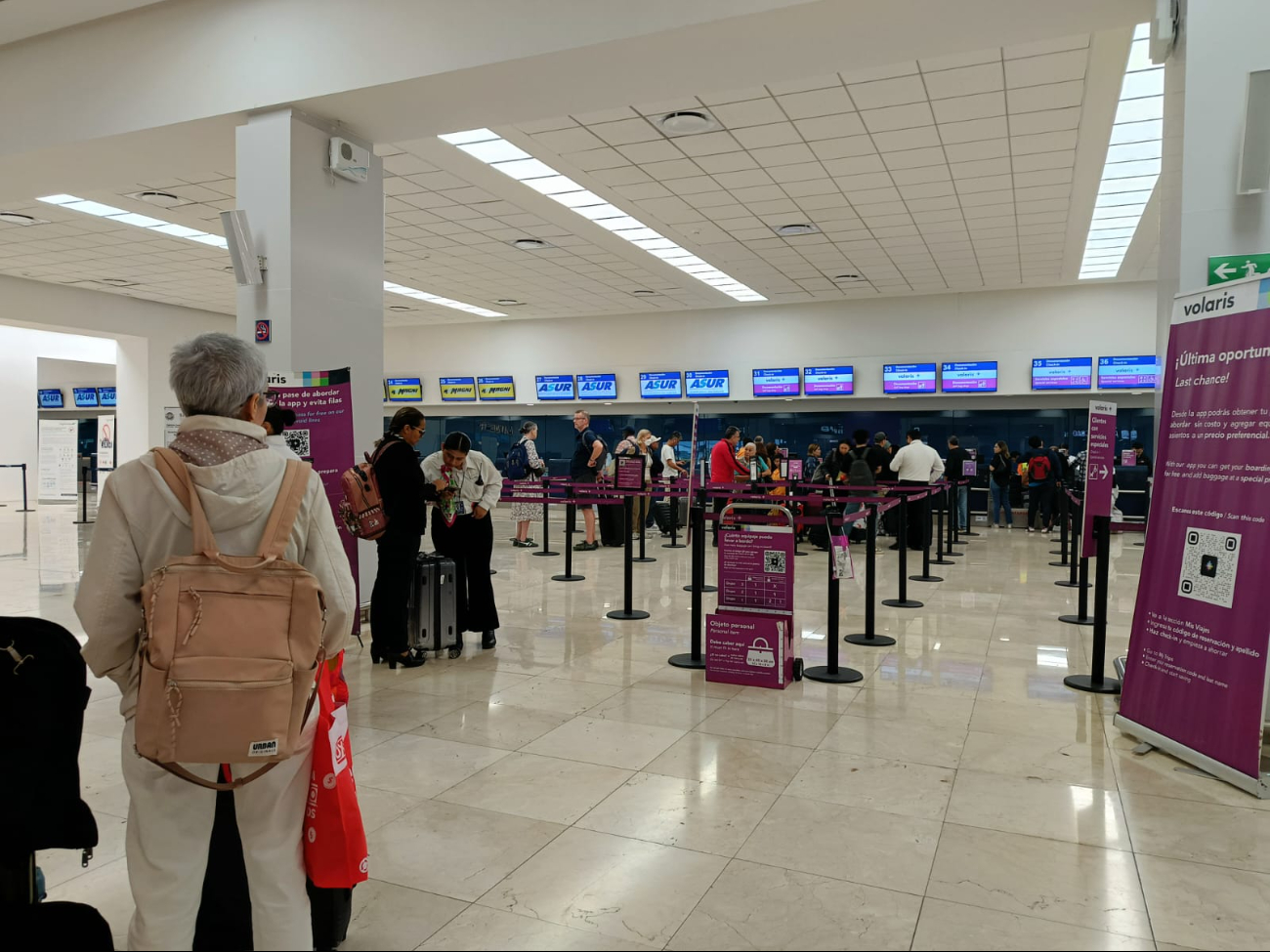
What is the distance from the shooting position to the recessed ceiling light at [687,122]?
668 centimetres

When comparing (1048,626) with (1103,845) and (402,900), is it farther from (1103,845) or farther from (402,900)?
(402,900)

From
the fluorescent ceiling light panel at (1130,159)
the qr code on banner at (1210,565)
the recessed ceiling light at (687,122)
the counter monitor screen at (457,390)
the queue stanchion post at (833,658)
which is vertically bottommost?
the queue stanchion post at (833,658)

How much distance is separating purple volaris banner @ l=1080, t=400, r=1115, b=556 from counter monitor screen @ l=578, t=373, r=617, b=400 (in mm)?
12186

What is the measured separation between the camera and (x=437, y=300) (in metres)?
15.0

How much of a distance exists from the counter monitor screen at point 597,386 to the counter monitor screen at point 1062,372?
24.4 ft

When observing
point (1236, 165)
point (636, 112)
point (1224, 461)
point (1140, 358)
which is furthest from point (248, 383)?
point (1140, 358)

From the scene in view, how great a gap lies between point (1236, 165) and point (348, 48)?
4.86 metres

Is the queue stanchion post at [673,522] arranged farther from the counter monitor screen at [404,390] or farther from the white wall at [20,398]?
the white wall at [20,398]

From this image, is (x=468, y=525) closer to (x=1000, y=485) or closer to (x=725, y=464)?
(x=725, y=464)

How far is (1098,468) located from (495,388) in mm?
14239

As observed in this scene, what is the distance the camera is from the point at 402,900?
97.8 inches


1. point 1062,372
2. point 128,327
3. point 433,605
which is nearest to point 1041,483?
point 1062,372

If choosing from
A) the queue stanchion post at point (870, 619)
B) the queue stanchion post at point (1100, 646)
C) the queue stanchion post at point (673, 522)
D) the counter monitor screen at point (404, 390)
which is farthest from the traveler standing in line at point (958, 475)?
the counter monitor screen at point (404, 390)

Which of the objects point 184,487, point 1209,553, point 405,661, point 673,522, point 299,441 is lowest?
point 405,661
